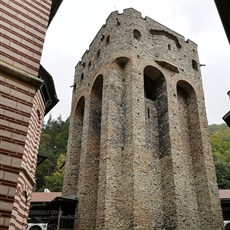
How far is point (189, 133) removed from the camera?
69.9 ft

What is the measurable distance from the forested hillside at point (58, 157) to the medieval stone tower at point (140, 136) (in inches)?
434

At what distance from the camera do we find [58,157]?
137ft

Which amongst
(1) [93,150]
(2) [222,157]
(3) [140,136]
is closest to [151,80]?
(3) [140,136]

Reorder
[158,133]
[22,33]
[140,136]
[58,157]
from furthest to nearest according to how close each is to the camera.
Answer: [58,157]
[158,133]
[140,136]
[22,33]

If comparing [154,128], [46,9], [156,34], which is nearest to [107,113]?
[154,128]

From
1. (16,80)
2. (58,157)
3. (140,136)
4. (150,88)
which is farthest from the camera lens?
(58,157)

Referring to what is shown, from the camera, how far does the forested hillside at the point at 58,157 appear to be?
33.8 metres

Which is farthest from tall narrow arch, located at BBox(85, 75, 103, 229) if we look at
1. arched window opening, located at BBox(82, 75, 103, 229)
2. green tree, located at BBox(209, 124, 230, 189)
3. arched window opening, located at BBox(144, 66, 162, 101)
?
green tree, located at BBox(209, 124, 230, 189)

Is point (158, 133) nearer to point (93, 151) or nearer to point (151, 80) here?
point (93, 151)

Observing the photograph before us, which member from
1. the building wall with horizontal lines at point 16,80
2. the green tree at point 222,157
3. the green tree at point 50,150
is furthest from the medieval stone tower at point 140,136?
the green tree at point 50,150

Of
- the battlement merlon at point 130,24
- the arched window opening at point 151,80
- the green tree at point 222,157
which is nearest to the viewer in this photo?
the arched window opening at point 151,80

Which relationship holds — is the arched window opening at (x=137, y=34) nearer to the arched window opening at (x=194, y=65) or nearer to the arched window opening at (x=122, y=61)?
the arched window opening at (x=122, y=61)

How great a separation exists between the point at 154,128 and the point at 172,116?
1333 mm

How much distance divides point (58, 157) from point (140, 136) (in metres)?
25.9
